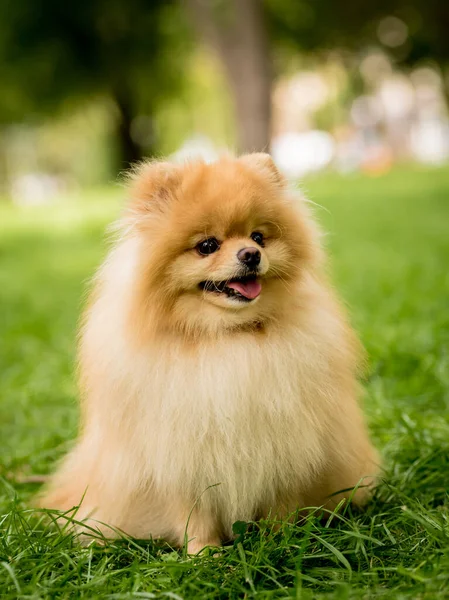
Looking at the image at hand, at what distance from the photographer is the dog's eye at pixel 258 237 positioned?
7.76 feet

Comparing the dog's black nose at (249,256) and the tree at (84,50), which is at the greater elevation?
the tree at (84,50)

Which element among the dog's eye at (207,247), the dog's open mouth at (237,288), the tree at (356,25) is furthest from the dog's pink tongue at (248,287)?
the tree at (356,25)

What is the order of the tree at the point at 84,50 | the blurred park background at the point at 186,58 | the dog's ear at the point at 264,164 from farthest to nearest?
the tree at the point at 84,50
the blurred park background at the point at 186,58
the dog's ear at the point at 264,164

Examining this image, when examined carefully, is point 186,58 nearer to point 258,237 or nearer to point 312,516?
point 258,237

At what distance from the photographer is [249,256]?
2217 mm

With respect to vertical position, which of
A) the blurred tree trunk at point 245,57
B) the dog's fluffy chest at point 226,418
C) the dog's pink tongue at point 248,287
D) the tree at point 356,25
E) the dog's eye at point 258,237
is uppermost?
the tree at point 356,25

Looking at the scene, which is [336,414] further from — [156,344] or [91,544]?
[91,544]

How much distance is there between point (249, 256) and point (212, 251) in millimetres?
144

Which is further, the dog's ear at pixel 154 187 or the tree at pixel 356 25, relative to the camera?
the tree at pixel 356 25

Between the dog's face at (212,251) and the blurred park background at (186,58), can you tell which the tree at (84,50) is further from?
the dog's face at (212,251)

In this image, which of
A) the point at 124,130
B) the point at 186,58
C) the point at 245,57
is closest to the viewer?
the point at 245,57

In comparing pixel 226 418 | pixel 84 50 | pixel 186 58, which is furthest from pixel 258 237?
pixel 186 58

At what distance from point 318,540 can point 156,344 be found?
32.9 inches

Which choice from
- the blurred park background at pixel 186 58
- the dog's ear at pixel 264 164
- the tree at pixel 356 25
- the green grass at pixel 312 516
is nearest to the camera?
the green grass at pixel 312 516
